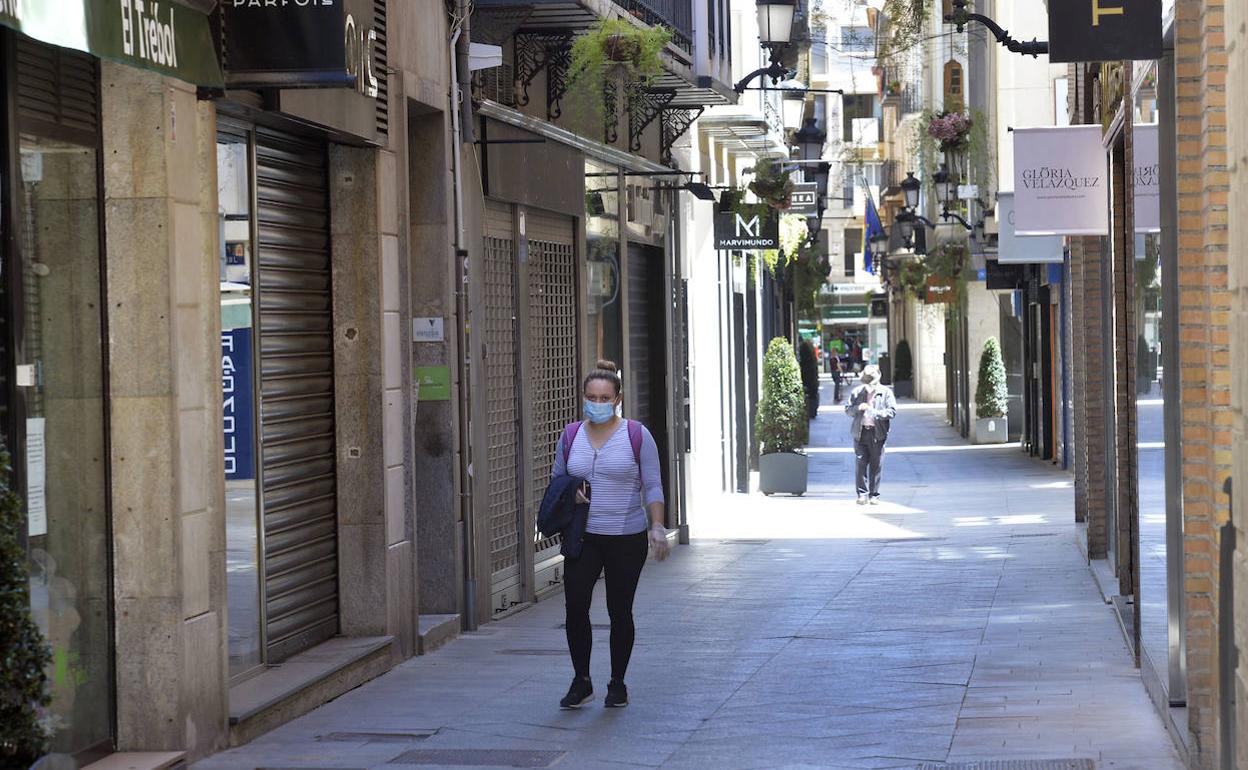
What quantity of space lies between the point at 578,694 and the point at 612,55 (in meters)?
6.57

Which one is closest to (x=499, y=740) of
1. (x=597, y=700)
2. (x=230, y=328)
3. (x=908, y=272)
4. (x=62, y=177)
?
(x=597, y=700)

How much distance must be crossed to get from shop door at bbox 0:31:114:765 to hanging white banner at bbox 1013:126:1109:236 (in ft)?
23.9

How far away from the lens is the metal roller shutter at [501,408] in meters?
14.7

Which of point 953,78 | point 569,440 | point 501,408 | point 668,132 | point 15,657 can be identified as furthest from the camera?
point 953,78

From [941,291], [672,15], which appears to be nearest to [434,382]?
[672,15]

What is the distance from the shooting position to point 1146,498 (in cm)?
1044

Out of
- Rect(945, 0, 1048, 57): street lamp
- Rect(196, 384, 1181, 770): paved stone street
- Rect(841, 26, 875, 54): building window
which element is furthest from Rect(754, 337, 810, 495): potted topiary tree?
Rect(945, 0, 1048, 57): street lamp

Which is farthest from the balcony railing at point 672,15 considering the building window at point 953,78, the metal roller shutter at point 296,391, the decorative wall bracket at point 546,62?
the building window at point 953,78

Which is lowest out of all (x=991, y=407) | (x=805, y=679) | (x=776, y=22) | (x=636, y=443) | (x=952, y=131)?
(x=805, y=679)

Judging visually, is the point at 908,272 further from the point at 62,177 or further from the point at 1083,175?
the point at 62,177

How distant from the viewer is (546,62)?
1586 centimetres

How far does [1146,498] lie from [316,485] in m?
4.60

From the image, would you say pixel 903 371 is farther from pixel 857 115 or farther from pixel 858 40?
pixel 858 40

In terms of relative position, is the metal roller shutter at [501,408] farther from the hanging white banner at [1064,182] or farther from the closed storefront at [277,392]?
the hanging white banner at [1064,182]
